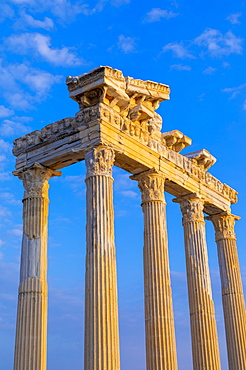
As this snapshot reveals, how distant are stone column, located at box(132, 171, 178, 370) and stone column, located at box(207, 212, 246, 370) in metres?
9.70

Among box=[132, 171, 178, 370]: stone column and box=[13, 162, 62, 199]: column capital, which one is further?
box=[13, 162, 62, 199]: column capital

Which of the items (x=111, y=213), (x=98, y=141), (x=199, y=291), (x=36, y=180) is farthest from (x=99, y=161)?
(x=199, y=291)

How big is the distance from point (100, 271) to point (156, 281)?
5.84 meters

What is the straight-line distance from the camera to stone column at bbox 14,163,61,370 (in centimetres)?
3000

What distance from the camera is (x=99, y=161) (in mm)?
29875

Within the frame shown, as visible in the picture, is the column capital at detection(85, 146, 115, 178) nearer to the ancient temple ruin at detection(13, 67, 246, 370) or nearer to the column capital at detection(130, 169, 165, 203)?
the ancient temple ruin at detection(13, 67, 246, 370)

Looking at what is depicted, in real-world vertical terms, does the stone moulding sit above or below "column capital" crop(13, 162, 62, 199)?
A: above

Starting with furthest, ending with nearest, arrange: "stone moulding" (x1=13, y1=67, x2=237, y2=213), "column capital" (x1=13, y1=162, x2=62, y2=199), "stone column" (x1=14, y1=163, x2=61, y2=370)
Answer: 1. "column capital" (x1=13, y1=162, x2=62, y2=199)
2. "stone moulding" (x1=13, y1=67, x2=237, y2=213)
3. "stone column" (x1=14, y1=163, x2=61, y2=370)

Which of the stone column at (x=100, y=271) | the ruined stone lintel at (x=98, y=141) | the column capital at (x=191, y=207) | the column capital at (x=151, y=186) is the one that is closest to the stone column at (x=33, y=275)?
the ruined stone lintel at (x=98, y=141)

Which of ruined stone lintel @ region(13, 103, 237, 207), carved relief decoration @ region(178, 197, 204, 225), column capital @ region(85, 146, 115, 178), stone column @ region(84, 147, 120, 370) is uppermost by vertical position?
ruined stone lintel @ region(13, 103, 237, 207)

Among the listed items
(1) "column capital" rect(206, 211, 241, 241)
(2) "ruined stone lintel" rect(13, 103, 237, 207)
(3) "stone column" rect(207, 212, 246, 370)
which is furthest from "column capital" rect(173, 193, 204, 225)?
(3) "stone column" rect(207, 212, 246, 370)

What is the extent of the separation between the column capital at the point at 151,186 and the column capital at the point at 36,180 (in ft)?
18.6

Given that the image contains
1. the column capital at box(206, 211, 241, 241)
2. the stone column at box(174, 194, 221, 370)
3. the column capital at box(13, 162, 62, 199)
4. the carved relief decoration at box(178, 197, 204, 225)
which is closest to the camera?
the column capital at box(13, 162, 62, 199)

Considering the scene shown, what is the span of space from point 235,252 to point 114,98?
57.4 feet
